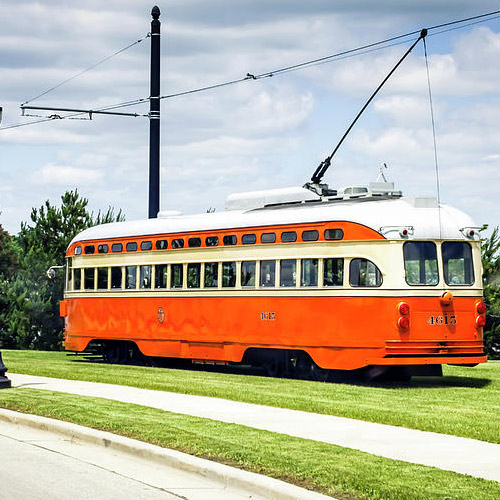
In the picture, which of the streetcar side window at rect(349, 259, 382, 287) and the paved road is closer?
the paved road

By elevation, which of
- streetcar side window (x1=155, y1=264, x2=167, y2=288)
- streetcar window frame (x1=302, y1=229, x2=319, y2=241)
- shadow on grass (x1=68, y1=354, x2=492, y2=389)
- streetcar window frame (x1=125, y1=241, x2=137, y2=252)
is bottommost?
shadow on grass (x1=68, y1=354, x2=492, y2=389)

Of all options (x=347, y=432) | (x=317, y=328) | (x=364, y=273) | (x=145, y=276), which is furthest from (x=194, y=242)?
(x=347, y=432)

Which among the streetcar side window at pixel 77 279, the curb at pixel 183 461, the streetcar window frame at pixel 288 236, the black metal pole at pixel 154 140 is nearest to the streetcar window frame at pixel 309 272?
the streetcar window frame at pixel 288 236

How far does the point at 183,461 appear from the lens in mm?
11125

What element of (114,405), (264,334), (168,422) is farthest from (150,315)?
(168,422)

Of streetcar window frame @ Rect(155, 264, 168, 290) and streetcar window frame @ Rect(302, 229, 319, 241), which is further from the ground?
streetcar window frame @ Rect(302, 229, 319, 241)

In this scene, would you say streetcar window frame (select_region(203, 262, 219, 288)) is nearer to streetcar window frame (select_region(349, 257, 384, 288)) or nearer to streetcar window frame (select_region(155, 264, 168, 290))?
streetcar window frame (select_region(155, 264, 168, 290))

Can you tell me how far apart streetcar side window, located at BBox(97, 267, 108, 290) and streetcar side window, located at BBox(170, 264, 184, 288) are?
3.03 meters

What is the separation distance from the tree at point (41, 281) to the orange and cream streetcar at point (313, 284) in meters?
17.1

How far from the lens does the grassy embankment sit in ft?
31.9

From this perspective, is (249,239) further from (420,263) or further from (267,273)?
(420,263)

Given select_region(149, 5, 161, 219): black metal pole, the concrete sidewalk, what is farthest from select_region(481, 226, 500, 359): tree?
the concrete sidewalk

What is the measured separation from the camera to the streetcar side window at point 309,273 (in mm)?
20688

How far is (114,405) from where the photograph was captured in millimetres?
15664
